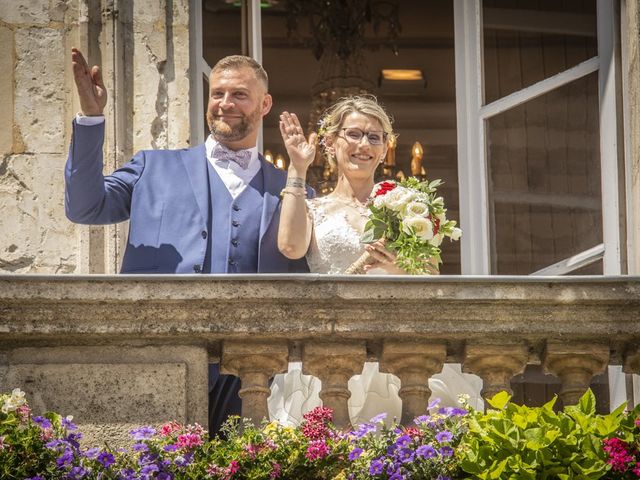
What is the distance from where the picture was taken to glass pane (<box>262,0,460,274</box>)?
1284 centimetres

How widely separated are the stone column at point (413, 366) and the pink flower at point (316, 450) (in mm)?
411

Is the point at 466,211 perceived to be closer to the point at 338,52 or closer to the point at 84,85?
the point at 84,85

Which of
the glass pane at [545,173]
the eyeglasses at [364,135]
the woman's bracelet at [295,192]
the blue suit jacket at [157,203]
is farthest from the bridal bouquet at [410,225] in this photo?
the glass pane at [545,173]

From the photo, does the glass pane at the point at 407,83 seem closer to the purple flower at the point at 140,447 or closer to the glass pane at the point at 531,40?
the glass pane at the point at 531,40

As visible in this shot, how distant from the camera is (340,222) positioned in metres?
→ 6.55

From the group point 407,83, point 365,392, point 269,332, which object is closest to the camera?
point 269,332

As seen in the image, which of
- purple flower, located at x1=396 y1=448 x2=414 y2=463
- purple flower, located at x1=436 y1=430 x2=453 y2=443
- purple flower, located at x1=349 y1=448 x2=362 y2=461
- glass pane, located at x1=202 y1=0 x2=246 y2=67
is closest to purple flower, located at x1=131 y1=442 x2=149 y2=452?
purple flower, located at x1=349 y1=448 x2=362 y2=461

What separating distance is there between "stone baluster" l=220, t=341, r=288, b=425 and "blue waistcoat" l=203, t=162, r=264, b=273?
0.92m

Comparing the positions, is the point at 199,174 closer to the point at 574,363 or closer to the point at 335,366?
the point at 335,366

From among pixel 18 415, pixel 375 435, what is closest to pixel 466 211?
pixel 375 435

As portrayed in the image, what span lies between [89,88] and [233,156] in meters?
0.72

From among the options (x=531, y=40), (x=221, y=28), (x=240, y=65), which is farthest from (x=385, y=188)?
(x=221, y=28)

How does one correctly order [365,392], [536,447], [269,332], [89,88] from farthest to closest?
1. [89,88]
2. [365,392]
3. [269,332]
4. [536,447]

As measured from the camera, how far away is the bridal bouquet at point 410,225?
5918mm
